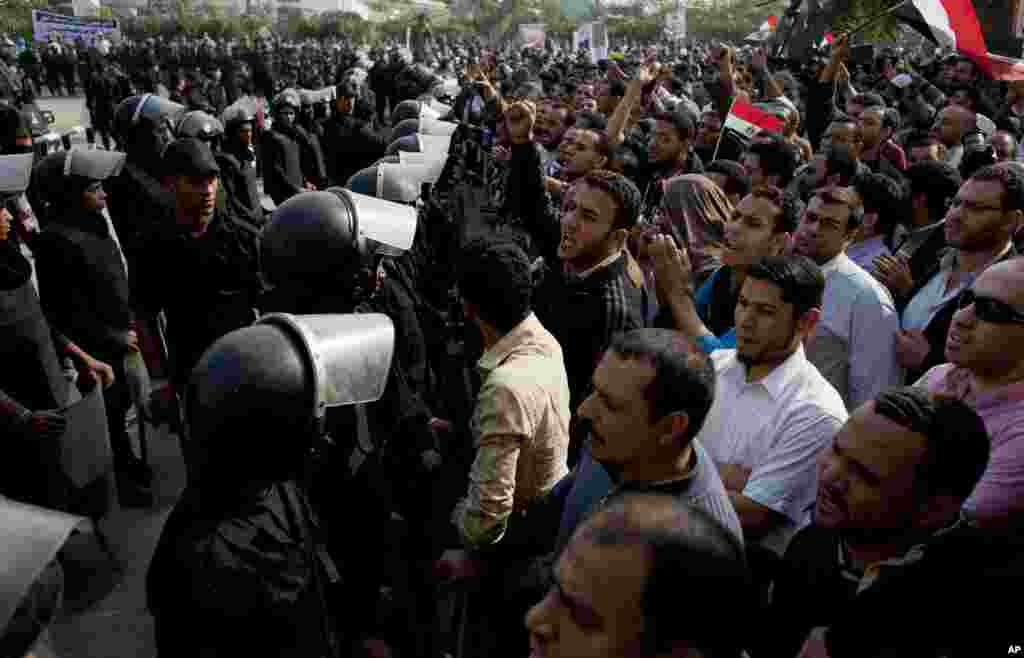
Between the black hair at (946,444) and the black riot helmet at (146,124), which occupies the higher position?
the black hair at (946,444)

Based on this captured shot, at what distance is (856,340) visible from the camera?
301 centimetres

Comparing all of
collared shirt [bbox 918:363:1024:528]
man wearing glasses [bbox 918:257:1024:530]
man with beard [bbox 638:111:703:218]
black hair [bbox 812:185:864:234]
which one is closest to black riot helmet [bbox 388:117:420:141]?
man with beard [bbox 638:111:703:218]

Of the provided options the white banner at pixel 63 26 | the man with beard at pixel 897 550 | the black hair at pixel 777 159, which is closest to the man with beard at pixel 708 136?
the black hair at pixel 777 159

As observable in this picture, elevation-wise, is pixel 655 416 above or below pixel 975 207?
below

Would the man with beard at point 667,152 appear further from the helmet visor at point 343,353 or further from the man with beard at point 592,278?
the helmet visor at point 343,353

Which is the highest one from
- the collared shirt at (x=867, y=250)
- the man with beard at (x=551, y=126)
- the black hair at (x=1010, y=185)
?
the black hair at (x=1010, y=185)

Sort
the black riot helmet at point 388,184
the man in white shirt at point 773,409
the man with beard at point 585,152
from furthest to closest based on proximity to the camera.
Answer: the man with beard at point 585,152
the black riot helmet at point 388,184
the man in white shirt at point 773,409

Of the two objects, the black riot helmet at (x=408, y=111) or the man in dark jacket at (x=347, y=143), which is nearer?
the black riot helmet at (x=408, y=111)

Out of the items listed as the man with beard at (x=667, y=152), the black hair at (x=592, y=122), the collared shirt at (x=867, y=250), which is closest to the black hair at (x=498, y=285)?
the collared shirt at (x=867, y=250)

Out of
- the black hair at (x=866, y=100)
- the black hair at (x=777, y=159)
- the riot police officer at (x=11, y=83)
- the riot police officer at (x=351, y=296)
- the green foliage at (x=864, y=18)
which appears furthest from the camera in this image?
the riot police officer at (x=11, y=83)

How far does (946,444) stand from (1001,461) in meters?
0.55

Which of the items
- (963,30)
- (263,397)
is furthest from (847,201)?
Answer: (963,30)

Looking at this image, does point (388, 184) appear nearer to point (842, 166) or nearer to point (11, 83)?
point (842, 166)

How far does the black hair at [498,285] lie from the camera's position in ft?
8.18
